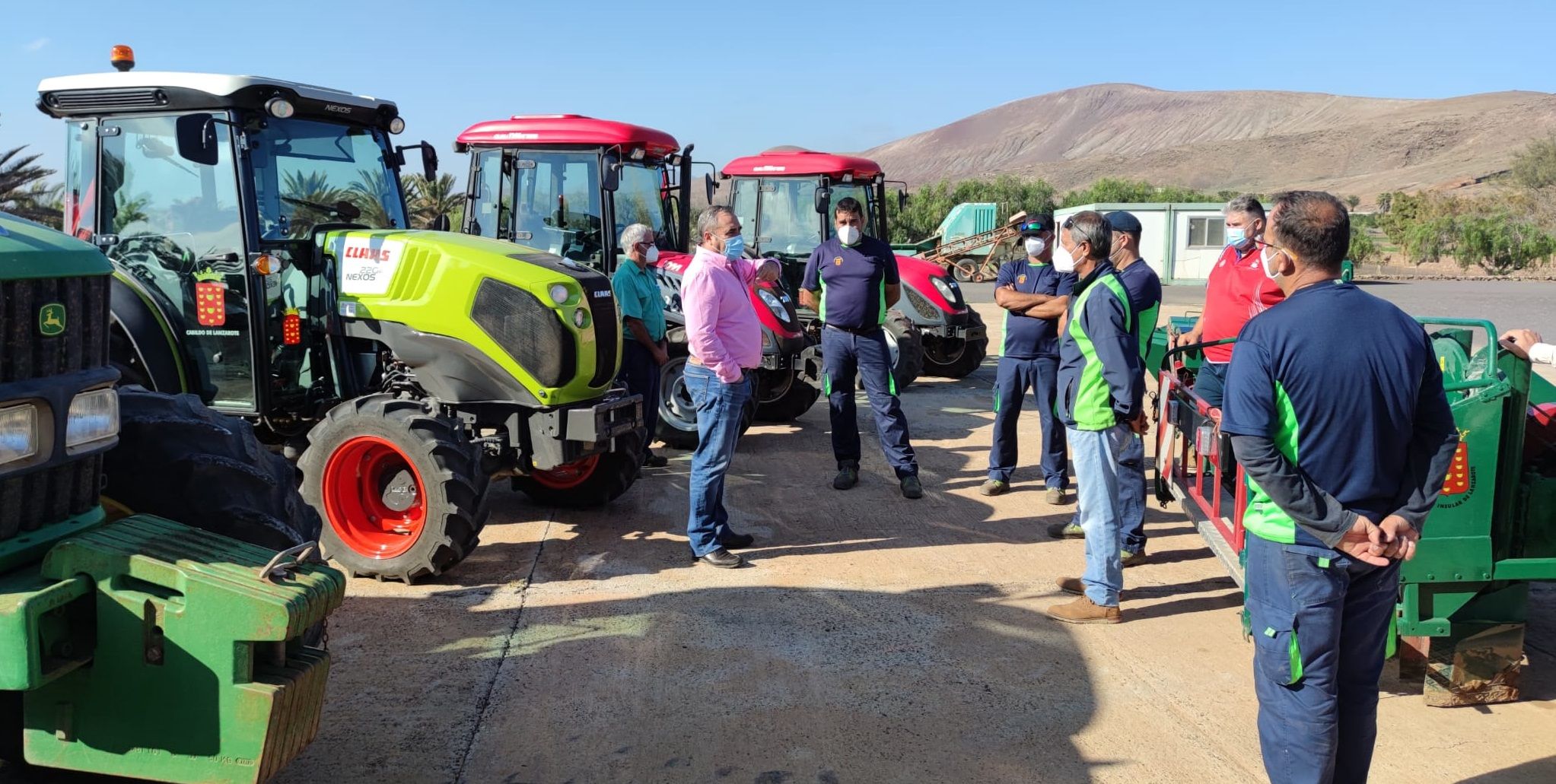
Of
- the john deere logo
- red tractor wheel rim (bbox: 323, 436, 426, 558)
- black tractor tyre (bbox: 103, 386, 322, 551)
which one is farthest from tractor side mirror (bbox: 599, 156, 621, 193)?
the john deere logo

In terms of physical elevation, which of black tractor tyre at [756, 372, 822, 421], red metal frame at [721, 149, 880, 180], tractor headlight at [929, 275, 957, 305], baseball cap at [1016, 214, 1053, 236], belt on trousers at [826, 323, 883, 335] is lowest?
black tractor tyre at [756, 372, 822, 421]

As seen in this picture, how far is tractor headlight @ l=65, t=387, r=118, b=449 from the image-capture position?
8.63 feet

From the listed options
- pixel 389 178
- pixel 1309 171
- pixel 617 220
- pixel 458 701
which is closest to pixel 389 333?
pixel 389 178

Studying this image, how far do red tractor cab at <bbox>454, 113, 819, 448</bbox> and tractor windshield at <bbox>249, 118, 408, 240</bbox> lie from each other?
2.16m

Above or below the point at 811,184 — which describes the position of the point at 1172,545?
below

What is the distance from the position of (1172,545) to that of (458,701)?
3904 millimetres

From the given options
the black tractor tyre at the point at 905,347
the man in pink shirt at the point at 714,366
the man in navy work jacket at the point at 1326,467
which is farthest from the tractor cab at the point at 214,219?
the black tractor tyre at the point at 905,347

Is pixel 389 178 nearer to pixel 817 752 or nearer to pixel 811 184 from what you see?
pixel 817 752

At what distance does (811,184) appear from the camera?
11.9 metres

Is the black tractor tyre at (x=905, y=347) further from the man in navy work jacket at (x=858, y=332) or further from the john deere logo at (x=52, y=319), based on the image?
the john deere logo at (x=52, y=319)

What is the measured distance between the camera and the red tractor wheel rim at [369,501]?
5.30 meters

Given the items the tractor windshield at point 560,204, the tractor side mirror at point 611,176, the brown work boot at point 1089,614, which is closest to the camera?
the brown work boot at point 1089,614

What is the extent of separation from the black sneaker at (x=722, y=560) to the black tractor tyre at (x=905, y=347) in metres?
5.25

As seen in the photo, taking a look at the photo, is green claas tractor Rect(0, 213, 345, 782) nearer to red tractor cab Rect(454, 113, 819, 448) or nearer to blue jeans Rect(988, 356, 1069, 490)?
blue jeans Rect(988, 356, 1069, 490)
